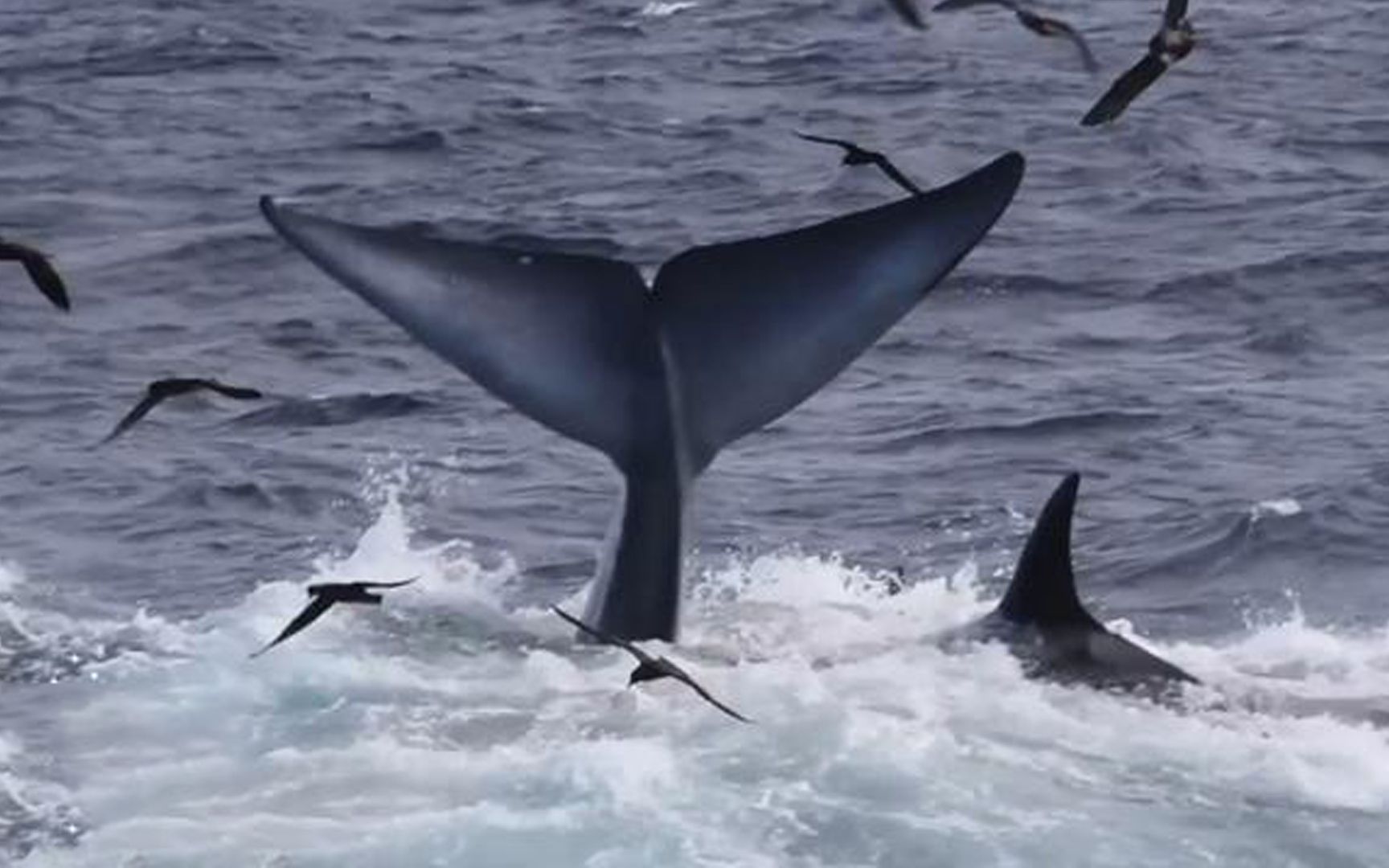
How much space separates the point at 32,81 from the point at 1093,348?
13224mm

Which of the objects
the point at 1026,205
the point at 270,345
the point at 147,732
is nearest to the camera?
the point at 147,732

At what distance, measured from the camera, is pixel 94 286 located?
2283 centimetres

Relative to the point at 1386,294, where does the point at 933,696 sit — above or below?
above

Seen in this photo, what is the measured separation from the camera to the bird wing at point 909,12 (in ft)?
39.5

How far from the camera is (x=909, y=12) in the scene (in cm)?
1203

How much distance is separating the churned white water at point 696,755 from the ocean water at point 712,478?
0.02 meters

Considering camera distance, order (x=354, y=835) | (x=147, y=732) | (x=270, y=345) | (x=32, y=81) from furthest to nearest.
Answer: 1. (x=32, y=81)
2. (x=270, y=345)
3. (x=147, y=732)
4. (x=354, y=835)

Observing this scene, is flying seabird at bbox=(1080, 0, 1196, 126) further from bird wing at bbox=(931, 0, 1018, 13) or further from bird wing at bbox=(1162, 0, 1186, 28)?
bird wing at bbox=(931, 0, 1018, 13)

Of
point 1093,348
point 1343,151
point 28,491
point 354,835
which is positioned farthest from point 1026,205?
point 354,835

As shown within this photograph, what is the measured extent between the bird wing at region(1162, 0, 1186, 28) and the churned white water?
7.67 feet

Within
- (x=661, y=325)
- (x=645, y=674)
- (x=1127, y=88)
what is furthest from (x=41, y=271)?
(x=1127, y=88)

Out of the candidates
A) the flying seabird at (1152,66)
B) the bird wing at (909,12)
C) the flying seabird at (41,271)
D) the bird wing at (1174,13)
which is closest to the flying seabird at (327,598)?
the flying seabird at (41,271)

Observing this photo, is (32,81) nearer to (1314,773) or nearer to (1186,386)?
(1186,386)

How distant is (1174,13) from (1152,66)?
0.19 m
